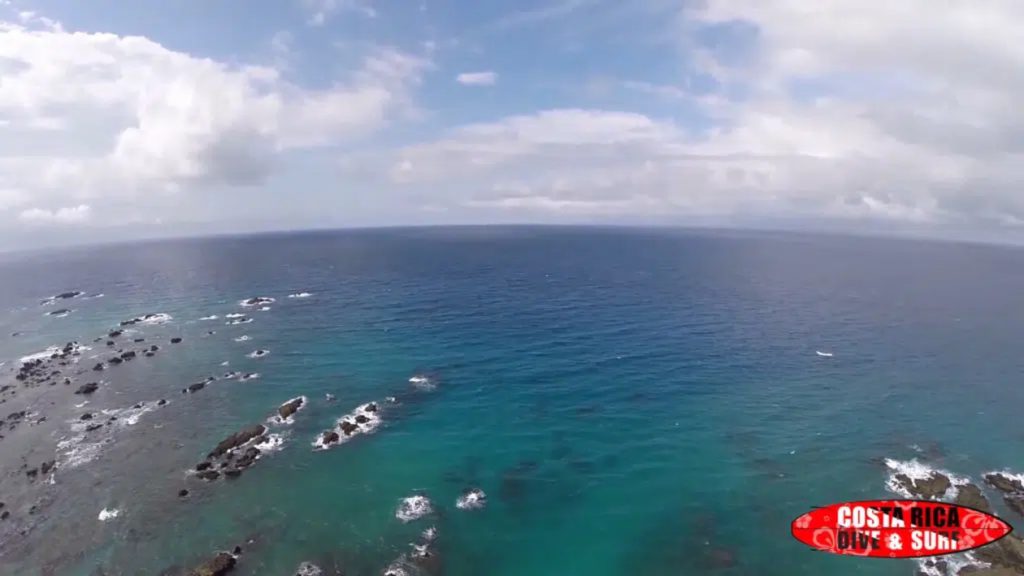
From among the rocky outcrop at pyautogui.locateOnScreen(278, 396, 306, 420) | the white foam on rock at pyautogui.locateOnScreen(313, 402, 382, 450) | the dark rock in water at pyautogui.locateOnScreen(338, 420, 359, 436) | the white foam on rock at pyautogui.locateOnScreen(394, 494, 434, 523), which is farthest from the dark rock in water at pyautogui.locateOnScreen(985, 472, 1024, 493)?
the rocky outcrop at pyautogui.locateOnScreen(278, 396, 306, 420)

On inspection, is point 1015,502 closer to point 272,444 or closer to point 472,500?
point 472,500

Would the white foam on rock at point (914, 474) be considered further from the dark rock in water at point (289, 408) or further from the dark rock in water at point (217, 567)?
the dark rock in water at point (289, 408)

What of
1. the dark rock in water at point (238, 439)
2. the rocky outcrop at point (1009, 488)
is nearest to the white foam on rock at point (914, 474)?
the rocky outcrop at point (1009, 488)

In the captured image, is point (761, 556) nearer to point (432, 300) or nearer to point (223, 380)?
point (223, 380)

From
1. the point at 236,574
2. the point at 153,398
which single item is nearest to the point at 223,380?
the point at 153,398

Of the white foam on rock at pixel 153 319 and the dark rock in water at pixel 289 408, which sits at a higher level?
the white foam on rock at pixel 153 319
